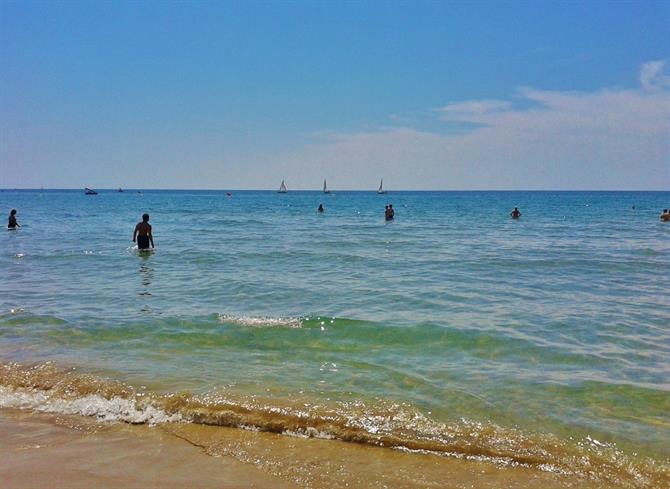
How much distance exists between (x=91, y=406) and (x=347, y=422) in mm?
2934

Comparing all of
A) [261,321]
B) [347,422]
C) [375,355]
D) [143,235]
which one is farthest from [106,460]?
[143,235]

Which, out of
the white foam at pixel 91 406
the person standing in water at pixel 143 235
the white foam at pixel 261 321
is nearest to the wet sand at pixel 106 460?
the white foam at pixel 91 406

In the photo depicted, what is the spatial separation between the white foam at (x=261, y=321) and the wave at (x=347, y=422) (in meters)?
3.28

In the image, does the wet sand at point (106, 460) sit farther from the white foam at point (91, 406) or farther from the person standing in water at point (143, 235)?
the person standing in water at point (143, 235)

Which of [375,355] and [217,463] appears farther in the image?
[375,355]

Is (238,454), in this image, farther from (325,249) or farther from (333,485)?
(325,249)

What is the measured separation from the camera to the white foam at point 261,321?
9516 millimetres

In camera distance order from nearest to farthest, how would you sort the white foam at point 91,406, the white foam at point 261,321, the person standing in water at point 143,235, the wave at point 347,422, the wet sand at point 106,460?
the wet sand at point 106,460 < the wave at point 347,422 < the white foam at point 91,406 < the white foam at point 261,321 < the person standing in water at point 143,235

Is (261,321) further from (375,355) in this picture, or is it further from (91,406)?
(91,406)

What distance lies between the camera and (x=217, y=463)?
15.2ft

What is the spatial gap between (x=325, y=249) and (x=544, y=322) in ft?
44.5

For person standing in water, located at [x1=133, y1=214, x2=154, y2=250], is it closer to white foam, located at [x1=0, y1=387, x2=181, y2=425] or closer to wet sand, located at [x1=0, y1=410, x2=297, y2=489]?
white foam, located at [x1=0, y1=387, x2=181, y2=425]

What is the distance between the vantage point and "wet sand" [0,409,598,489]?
429 cm

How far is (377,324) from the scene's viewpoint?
944 centimetres
